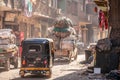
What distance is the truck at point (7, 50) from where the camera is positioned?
75.7ft

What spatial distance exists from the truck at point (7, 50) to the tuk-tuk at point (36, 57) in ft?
8.69

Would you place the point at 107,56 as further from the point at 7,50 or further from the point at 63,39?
the point at 63,39

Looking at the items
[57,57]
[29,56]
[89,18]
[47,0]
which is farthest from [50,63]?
[89,18]

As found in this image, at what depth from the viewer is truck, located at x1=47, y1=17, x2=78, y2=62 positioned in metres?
31.4

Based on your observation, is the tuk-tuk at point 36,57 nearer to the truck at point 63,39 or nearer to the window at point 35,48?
the window at point 35,48

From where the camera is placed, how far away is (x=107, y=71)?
786 inches

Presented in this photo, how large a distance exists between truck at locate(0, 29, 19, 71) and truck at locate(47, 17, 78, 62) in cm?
677

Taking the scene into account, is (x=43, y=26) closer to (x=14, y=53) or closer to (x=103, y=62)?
(x=14, y=53)

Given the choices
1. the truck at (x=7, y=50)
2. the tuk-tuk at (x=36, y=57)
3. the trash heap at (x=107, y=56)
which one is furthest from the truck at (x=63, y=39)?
the trash heap at (x=107, y=56)

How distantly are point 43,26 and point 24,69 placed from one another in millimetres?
27327

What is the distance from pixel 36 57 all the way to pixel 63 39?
38.6 feet

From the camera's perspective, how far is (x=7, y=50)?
76.2 ft

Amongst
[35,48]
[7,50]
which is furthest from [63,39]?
[35,48]

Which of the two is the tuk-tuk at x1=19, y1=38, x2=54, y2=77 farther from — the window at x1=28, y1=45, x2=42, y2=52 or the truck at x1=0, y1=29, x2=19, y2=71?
the truck at x1=0, y1=29, x2=19, y2=71
